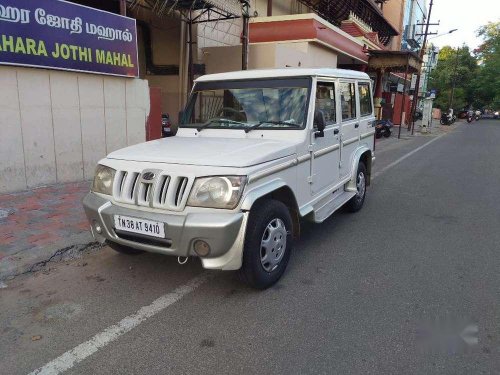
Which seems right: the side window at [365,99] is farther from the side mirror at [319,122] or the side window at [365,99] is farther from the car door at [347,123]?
the side mirror at [319,122]

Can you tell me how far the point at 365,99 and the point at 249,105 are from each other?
2.40 m

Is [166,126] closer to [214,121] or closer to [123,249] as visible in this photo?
[214,121]

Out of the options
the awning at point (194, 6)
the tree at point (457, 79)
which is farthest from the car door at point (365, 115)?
the tree at point (457, 79)

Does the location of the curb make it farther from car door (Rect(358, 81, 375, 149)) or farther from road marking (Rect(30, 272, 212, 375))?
car door (Rect(358, 81, 375, 149))

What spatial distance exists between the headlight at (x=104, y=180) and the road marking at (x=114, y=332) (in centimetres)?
105

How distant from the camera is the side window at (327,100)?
4461 mm

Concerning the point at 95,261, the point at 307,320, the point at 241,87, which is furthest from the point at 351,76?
the point at 95,261

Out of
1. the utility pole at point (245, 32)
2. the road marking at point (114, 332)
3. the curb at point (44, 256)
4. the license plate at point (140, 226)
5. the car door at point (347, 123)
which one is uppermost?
the utility pole at point (245, 32)

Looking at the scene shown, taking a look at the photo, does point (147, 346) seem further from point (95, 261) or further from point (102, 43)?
point (102, 43)

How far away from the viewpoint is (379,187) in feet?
26.7

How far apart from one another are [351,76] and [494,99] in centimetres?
6876

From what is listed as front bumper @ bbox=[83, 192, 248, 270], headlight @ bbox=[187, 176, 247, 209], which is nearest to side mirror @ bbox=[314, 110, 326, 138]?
headlight @ bbox=[187, 176, 247, 209]

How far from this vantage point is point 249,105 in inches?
179

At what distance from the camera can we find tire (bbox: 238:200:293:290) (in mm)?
3350
